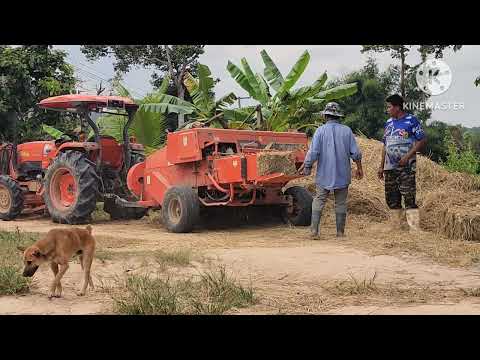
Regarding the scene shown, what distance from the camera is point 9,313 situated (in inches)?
175

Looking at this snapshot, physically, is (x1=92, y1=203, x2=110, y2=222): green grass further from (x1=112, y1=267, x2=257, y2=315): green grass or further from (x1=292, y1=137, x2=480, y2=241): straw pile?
(x1=112, y1=267, x2=257, y2=315): green grass

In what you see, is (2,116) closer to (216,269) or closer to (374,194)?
(374,194)

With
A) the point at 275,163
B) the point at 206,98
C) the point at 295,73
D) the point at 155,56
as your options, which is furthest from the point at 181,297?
the point at 155,56

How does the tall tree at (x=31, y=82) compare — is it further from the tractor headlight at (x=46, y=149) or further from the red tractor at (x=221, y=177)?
the red tractor at (x=221, y=177)

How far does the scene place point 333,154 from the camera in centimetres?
793

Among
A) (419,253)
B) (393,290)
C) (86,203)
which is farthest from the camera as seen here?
(86,203)

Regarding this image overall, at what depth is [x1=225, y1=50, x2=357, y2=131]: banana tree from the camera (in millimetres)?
12484

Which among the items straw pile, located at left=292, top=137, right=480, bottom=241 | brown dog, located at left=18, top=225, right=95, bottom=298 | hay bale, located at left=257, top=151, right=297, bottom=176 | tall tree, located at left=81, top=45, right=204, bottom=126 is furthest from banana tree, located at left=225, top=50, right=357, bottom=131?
tall tree, located at left=81, top=45, right=204, bottom=126

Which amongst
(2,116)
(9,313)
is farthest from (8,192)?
(9,313)

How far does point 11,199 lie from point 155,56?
15578mm

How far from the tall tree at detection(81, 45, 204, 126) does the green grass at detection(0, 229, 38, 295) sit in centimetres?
1725

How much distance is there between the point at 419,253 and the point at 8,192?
8.44m

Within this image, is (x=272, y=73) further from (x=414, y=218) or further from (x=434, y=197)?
(x=414, y=218)

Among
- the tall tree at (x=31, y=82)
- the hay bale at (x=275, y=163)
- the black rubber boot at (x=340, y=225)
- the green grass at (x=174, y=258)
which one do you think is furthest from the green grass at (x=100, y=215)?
the green grass at (x=174, y=258)
